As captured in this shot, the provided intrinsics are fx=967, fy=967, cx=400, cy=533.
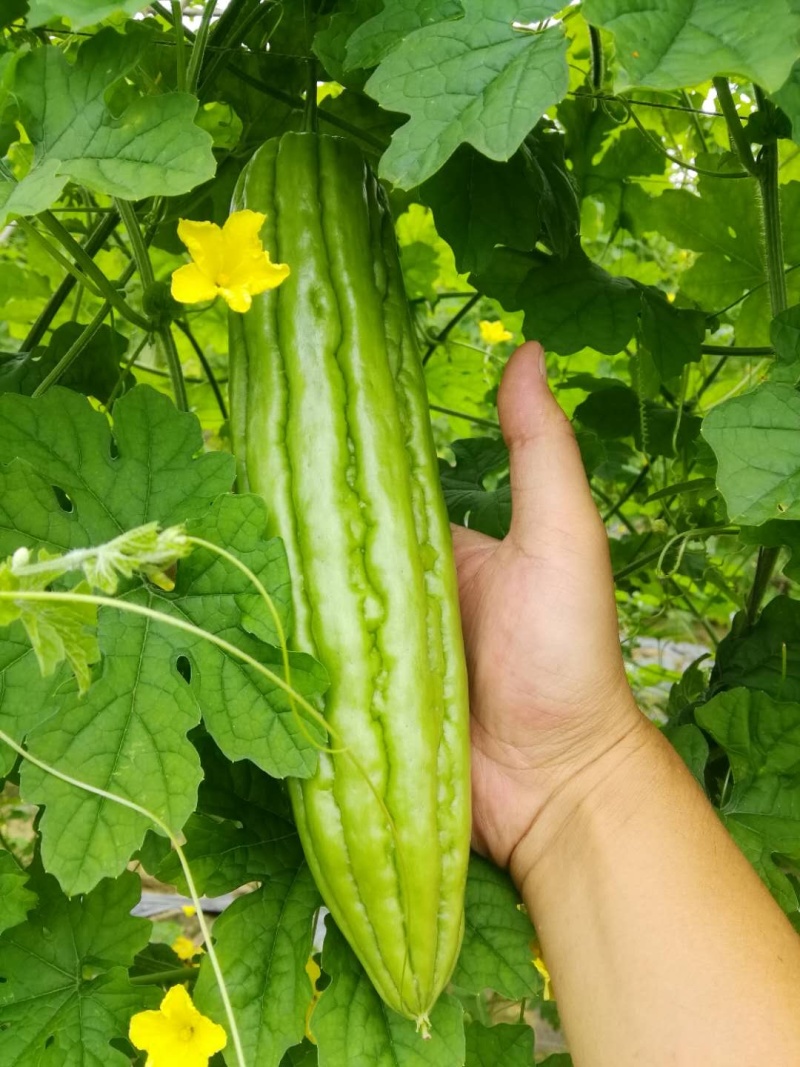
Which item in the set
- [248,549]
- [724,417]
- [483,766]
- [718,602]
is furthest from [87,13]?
[718,602]

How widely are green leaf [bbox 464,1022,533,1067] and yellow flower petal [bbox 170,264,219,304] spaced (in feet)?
Result: 3.52

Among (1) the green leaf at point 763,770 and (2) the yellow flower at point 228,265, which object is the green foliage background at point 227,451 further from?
(2) the yellow flower at point 228,265

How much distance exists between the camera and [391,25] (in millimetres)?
969

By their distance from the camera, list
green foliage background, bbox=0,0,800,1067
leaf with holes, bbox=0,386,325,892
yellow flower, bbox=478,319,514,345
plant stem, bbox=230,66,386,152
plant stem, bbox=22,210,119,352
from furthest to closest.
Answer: yellow flower, bbox=478,319,514,345, plant stem, bbox=22,210,119,352, plant stem, bbox=230,66,386,152, leaf with holes, bbox=0,386,325,892, green foliage background, bbox=0,0,800,1067

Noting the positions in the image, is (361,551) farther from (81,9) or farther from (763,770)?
(763,770)

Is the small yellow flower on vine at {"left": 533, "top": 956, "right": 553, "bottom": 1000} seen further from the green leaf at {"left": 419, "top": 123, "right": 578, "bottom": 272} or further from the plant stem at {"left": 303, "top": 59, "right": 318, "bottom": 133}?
the plant stem at {"left": 303, "top": 59, "right": 318, "bottom": 133}

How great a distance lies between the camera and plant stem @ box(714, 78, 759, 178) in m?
1.13

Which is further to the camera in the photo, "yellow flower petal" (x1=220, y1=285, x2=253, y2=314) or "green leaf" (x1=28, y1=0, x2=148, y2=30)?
"yellow flower petal" (x1=220, y1=285, x2=253, y2=314)

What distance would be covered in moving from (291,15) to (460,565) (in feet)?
2.66

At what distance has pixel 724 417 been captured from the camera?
1.05 m

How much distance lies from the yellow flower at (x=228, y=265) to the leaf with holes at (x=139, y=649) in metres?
0.15

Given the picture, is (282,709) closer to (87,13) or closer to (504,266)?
(87,13)

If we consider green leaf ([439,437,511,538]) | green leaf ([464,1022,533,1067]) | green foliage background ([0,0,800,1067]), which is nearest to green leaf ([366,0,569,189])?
green foliage background ([0,0,800,1067])

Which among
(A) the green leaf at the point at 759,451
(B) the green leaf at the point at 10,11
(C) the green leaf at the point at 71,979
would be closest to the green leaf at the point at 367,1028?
(C) the green leaf at the point at 71,979
